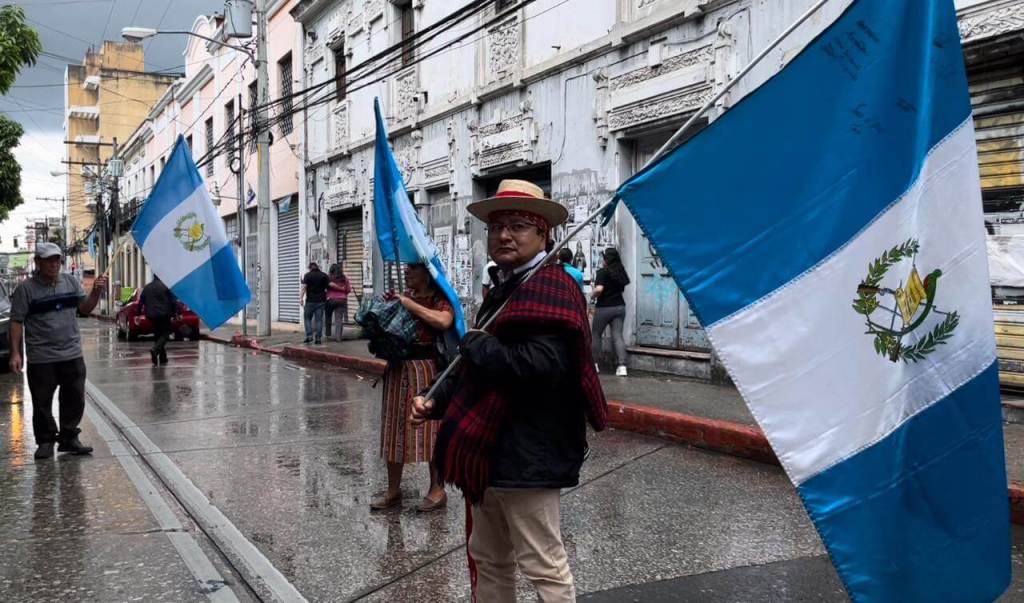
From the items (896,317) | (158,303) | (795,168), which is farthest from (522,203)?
(158,303)

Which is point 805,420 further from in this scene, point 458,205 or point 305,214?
point 305,214

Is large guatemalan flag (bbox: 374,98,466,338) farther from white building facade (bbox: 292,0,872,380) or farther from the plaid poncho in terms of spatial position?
the plaid poncho

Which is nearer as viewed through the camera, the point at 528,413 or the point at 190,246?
the point at 528,413

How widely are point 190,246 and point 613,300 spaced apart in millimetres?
4913

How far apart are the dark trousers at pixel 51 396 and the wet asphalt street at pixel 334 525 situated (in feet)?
0.82

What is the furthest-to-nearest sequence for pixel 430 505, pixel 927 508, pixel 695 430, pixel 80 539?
1. pixel 695 430
2. pixel 430 505
3. pixel 80 539
4. pixel 927 508

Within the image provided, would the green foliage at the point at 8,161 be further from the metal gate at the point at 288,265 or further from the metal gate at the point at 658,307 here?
the metal gate at the point at 658,307

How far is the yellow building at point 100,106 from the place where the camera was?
60.8m

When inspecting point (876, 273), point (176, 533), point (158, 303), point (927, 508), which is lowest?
point (176, 533)

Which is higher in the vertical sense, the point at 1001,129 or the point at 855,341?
the point at 1001,129

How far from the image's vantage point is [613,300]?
10.3 meters

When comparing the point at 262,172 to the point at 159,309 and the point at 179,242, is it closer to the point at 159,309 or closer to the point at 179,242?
the point at 159,309

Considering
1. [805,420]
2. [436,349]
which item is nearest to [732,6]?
[436,349]

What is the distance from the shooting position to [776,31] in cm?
898
